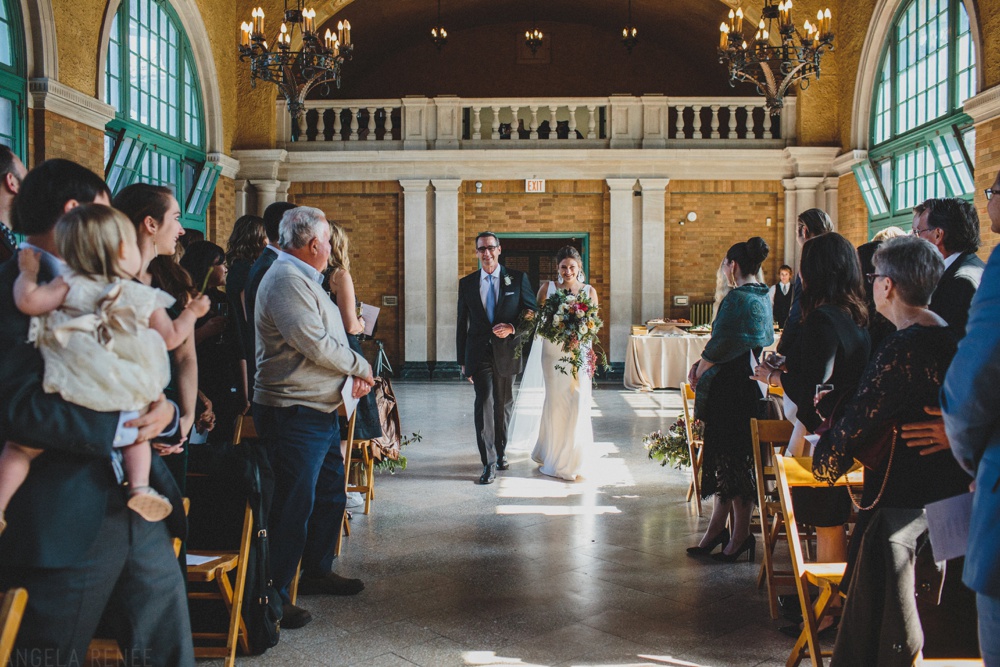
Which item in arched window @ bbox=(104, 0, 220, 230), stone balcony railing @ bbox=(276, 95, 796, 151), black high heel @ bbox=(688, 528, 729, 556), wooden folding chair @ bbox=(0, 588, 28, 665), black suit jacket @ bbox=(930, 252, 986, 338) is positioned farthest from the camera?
stone balcony railing @ bbox=(276, 95, 796, 151)

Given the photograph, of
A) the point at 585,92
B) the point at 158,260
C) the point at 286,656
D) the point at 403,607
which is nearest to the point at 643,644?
the point at 403,607

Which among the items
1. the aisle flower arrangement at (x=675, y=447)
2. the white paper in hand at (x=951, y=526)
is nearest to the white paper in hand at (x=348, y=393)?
the white paper in hand at (x=951, y=526)

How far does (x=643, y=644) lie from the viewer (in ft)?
11.3

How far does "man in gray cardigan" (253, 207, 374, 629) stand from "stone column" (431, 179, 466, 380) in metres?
10.9

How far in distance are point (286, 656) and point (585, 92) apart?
51.0ft

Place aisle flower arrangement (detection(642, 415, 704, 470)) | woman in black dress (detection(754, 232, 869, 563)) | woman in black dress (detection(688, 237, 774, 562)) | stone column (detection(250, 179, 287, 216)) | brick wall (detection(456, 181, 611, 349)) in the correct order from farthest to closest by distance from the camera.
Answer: brick wall (detection(456, 181, 611, 349))
stone column (detection(250, 179, 287, 216))
aisle flower arrangement (detection(642, 415, 704, 470))
woman in black dress (detection(688, 237, 774, 562))
woman in black dress (detection(754, 232, 869, 563))

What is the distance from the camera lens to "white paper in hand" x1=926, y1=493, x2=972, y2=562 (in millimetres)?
2010

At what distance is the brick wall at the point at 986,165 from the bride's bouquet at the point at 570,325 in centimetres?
503

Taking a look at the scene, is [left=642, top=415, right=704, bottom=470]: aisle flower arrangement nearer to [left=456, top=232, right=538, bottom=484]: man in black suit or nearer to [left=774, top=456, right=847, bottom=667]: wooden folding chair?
[left=456, top=232, right=538, bottom=484]: man in black suit

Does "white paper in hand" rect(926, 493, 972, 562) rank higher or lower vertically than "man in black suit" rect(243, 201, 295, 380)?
lower

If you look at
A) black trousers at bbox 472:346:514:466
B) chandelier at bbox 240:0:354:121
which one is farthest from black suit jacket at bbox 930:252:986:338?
chandelier at bbox 240:0:354:121

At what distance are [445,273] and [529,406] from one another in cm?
717

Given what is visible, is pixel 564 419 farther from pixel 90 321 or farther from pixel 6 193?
pixel 90 321

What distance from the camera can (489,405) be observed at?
6.79 m
